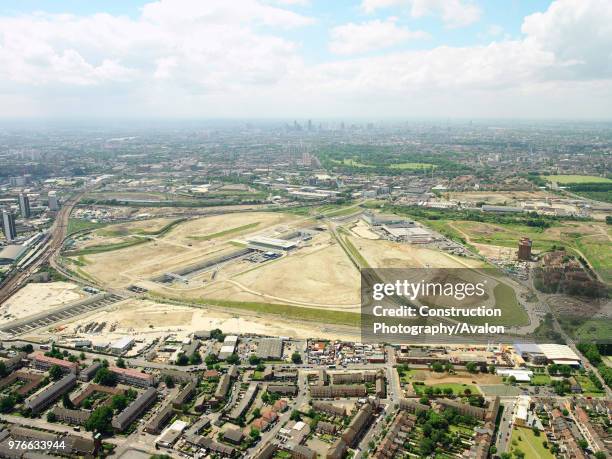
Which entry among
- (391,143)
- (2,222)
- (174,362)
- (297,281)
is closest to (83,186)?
(2,222)

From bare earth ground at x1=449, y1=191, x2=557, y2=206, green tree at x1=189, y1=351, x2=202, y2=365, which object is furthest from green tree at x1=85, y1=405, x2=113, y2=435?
bare earth ground at x1=449, y1=191, x2=557, y2=206

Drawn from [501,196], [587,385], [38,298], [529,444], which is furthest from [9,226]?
[501,196]

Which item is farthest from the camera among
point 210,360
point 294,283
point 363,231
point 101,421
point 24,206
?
point 24,206

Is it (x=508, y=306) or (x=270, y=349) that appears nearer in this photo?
(x=270, y=349)

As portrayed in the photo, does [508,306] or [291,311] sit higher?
[508,306]

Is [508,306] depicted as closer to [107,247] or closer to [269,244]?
[269,244]

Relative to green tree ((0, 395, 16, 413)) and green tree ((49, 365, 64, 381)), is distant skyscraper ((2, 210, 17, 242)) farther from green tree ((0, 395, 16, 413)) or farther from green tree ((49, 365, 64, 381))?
green tree ((0, 395, 16, 413))

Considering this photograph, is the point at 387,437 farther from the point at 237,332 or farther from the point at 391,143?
the point at 391,143

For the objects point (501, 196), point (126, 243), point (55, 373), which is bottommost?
point (55, 373)
